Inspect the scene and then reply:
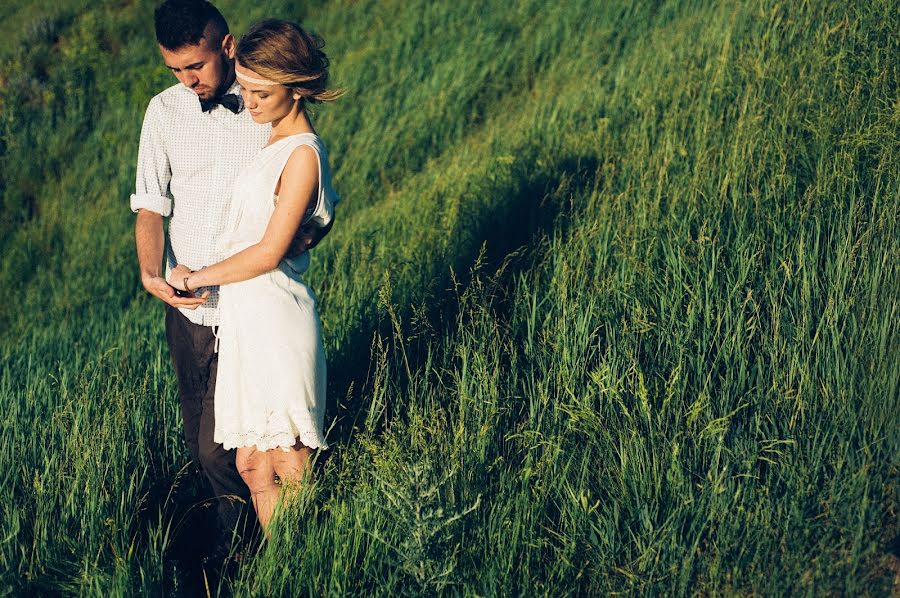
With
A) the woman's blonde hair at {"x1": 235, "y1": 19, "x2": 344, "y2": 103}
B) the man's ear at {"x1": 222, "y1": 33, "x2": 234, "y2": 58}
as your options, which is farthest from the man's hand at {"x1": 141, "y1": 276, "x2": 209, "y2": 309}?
the man's ear at {"x1": 222, "y1": 33, "x2": 234, "y2": 58}

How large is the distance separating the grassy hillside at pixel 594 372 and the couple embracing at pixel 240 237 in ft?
0.93

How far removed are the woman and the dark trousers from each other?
0.33 meters

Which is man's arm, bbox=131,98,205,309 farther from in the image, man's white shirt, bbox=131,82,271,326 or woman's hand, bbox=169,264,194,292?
woman's hand, bbox=169,264,194,292

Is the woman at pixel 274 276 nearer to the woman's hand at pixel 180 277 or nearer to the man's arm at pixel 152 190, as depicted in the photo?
the woman's hand at pixel 180 277

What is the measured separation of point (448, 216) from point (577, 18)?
13.6 feet

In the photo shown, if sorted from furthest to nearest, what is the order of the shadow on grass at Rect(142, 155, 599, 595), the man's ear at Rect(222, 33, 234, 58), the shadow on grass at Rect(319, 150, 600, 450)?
the shadow on grass at Rect(319, 150, 600, 450) < the shadow on grass at Rect(142, 155, 599, 595) < the man's ear at Rect(222, 33, 234, 58)

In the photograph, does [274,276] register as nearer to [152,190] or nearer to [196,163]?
[196,163]

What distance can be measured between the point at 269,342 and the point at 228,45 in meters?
1.25

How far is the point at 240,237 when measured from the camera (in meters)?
2.95

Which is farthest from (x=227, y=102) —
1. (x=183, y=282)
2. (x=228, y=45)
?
(x=183, y=282)

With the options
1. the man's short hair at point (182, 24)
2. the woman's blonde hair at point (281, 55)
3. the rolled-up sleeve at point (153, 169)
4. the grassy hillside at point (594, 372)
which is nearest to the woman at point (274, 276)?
the woman's blonde hair at point (281, 55)

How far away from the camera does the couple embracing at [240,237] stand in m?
2.81

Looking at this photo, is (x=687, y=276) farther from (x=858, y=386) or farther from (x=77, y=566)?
(x=77, y=566)

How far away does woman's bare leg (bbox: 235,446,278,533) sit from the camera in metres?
2.99
